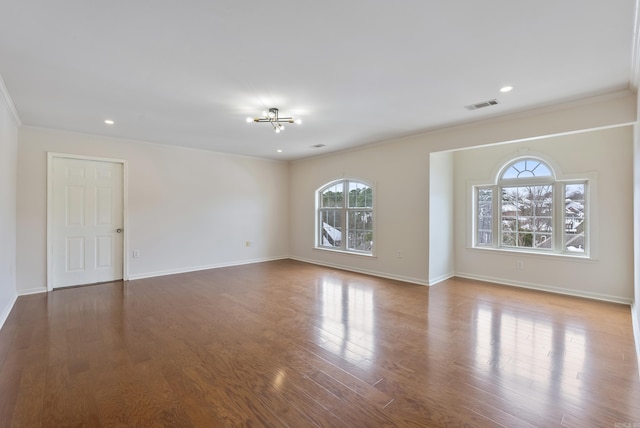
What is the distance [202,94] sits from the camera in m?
3.18

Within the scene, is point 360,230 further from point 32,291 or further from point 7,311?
point 32,291

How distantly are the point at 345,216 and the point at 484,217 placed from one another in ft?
8.69

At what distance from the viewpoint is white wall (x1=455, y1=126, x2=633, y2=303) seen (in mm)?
3957

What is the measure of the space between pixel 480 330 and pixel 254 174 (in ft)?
17.7

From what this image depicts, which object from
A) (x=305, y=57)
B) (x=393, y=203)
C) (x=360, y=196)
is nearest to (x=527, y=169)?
(x=393, y=203)

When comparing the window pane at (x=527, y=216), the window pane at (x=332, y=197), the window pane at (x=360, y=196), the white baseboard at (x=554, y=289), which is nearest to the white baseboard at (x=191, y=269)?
the window pane at (x=332, y=197)

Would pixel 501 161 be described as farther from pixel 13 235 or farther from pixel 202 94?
pixel 13 235

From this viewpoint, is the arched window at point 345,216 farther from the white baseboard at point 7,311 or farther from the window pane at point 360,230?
the white baseboard at point 7,311

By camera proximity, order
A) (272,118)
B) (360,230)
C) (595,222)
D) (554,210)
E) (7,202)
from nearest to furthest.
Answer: (7,202), (272,118), (595,222), (554,210), (360,230)

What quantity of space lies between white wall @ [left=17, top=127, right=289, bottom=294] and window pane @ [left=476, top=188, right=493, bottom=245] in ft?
14.2

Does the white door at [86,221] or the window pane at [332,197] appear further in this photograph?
the window pane at [332,197]

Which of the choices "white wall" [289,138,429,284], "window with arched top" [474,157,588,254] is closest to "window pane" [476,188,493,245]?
"window with arched top" [474,157,588,254]

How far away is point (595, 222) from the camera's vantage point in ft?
13.7

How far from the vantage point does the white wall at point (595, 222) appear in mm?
3957
